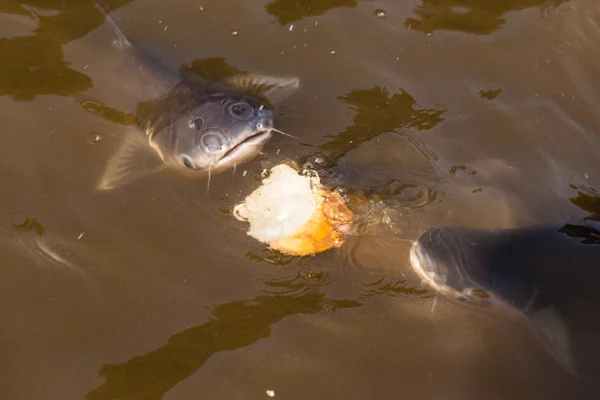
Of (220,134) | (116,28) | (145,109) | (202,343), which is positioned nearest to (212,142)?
(220,134)

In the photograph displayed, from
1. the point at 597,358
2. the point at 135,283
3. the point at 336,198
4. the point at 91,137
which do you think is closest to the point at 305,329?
the point at 336,198

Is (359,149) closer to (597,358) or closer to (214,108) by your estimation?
(214,108)

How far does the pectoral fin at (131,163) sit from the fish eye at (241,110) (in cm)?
61

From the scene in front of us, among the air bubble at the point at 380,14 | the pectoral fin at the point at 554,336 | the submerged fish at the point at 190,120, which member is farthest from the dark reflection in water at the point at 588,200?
the submerged fish at the point at 190,120

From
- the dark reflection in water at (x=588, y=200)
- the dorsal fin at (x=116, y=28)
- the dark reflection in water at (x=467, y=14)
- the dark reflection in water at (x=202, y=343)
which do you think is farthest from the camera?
the dark reflection in water at (x=467, y=14)

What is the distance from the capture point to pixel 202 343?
2.86 m

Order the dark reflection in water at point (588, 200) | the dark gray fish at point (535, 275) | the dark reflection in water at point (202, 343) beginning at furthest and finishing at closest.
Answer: the dark reflection in water at point (588, 200), the dark gray fish at point (535, 275), the dark reflection in water at point (202, 343)

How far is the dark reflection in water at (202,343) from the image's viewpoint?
2729mm

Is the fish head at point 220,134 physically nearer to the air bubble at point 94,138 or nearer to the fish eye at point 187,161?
the fish eye at point 187,161

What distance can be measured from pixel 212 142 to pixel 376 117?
118 cm

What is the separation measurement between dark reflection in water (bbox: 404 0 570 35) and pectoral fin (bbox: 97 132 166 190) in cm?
222

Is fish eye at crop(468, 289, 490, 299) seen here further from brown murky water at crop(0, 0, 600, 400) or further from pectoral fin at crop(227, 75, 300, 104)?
pectoral fin at crop(227, 75, 300, 104)

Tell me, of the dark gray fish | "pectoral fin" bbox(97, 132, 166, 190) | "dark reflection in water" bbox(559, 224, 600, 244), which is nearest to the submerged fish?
"pectoral fin" bbox(97, 132, 166, 190)

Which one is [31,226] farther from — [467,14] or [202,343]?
[467,14]
